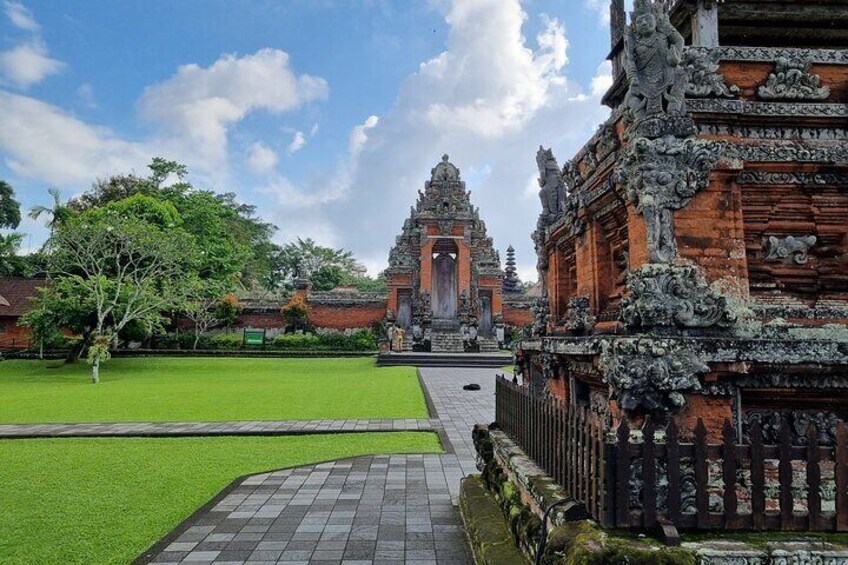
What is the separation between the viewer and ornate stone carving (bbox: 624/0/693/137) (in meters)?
3.64

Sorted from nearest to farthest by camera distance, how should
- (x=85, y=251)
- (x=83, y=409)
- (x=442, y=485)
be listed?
(x=442, y=485)
(x=83, y=409)
(x=85, y=251)

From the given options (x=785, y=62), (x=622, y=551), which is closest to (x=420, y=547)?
(x=622, y=551)

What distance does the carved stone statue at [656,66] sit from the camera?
3643 millimetres

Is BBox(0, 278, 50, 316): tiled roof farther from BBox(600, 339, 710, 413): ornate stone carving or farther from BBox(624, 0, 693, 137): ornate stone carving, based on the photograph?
BBox(600, 339, 710, 413): ornate stone carving

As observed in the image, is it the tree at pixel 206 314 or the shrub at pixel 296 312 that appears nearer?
the tree at pixel 206 314

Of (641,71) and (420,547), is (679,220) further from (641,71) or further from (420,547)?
(420,547)

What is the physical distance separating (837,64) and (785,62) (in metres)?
0.41

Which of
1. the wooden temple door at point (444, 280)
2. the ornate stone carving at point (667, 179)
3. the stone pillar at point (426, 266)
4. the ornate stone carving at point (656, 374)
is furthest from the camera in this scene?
the wooden temple door at point (444, 280)

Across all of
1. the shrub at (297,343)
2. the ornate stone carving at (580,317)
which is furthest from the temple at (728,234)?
the shrub at (297,343)

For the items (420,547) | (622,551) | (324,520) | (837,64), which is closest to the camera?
(622,551)

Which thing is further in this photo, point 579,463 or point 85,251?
point 85,251

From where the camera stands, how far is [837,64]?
389cm

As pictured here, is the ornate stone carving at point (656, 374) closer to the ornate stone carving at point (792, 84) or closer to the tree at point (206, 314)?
the ornate stone carving at point (792, 84)

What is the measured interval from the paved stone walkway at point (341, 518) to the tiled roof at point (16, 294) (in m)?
34.4
